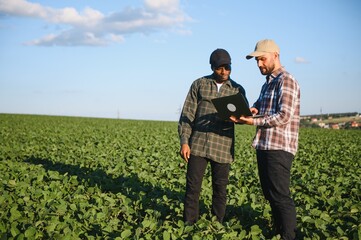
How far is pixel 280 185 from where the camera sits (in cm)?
322

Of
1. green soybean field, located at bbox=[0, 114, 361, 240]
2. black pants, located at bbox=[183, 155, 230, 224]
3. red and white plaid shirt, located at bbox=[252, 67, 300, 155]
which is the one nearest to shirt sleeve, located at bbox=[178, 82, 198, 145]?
black pants, located at bbox=[183, 155, 230, 224]

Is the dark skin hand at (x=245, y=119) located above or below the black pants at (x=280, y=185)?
above

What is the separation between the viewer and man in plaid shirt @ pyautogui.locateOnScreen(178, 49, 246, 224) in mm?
3730

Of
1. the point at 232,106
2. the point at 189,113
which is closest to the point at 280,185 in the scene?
the point at 232,106

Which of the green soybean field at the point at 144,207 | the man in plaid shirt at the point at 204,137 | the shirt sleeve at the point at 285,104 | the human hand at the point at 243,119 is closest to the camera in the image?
the shirt sleeve at the point at 285,104

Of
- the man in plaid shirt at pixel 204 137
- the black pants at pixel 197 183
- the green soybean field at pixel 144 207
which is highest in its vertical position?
the man in plaid shirt at pixel 204 137

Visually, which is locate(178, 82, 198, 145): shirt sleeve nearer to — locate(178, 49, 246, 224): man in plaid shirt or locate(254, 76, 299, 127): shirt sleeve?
locate(178, 49, 246, 224): man in plaid shirt

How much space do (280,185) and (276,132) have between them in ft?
1.74

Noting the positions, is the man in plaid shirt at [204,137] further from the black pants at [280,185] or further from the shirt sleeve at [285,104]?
the shirt sleeve at [285,104]

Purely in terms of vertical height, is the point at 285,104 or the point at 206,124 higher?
the point at 285,104

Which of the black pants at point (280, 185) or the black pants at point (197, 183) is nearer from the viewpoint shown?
the black pants at point (280, 185)

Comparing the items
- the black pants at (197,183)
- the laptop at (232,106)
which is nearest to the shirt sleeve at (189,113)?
the black pants at (197,183)

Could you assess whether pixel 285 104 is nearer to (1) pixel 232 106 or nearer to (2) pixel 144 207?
(1) pixel 232 106

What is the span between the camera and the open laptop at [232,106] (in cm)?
309
